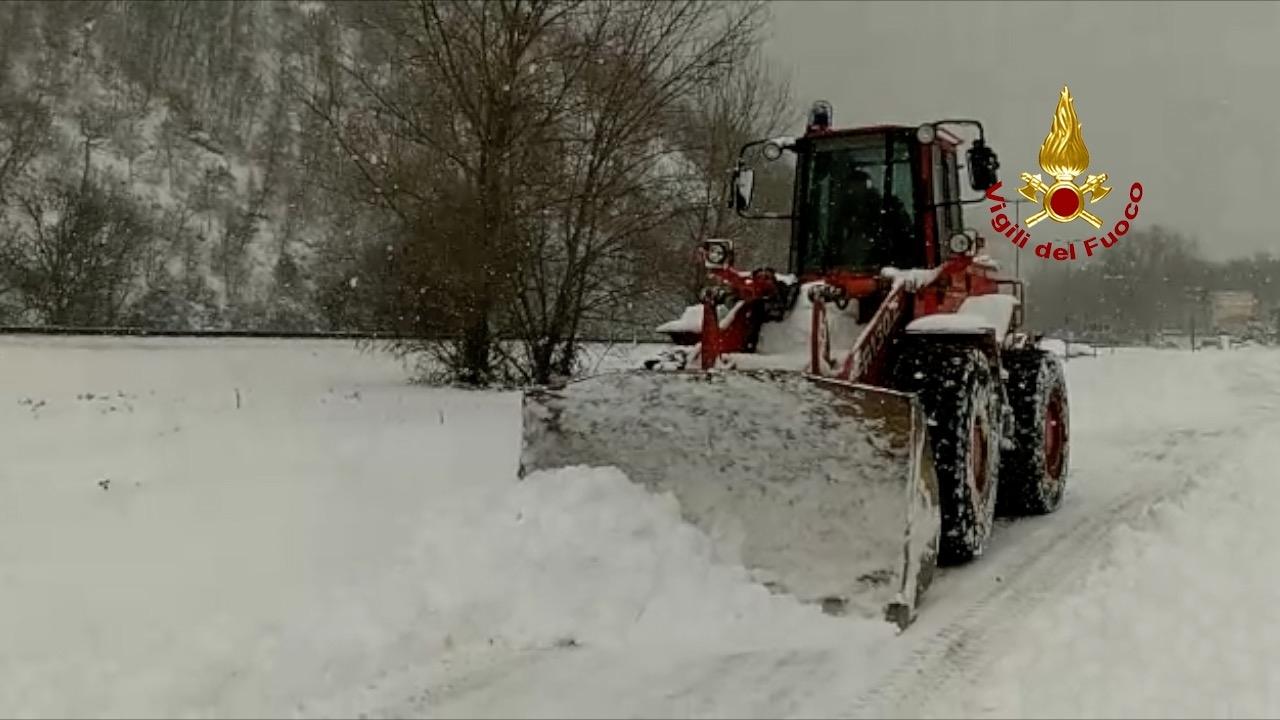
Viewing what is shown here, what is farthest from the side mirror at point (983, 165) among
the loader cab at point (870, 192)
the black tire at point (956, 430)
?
the black tire at point (956, 430)

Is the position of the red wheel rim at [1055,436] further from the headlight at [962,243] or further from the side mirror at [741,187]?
the side mirror at [741,187]

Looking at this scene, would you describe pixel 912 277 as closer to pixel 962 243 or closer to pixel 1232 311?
pixel 962 243

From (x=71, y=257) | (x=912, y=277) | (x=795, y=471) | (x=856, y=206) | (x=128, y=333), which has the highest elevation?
(x=71, y=257)

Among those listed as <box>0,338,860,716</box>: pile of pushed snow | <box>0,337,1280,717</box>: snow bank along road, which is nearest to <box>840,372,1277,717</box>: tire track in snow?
<box>0,337,1280,717</box>: snow bank along road

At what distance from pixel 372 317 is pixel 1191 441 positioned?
1063 cm

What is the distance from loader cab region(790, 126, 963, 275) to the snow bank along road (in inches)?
74.1

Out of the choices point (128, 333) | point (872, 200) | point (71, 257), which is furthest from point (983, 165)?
point (71, 257)

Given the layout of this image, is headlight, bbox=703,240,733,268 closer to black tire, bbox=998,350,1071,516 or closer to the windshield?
the windshield

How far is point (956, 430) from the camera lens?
5.86m

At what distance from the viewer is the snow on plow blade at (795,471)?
5008mm

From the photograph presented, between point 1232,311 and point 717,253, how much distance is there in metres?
43.0

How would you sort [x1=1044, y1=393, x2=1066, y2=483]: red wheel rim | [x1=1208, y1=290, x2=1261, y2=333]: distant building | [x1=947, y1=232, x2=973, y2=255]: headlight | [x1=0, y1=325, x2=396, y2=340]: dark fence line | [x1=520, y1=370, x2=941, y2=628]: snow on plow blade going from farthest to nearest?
[x1=1208, y1=290, x2=1261, y2=333]: distant building
[x1=0, y1=325, x2=396, y2=340]: dark fence line
[x1=1044, y1=393, x2=1066, y2=483]: red wheel rim
[x1=947, y1=232, x2=973, y2=255]: headlight
[x1=520, y1=370, x2=941, y2=628]: snow on plow blade

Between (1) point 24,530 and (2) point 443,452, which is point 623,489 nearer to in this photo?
(1) point 24,530

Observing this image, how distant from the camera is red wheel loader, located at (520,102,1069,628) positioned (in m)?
5.09
